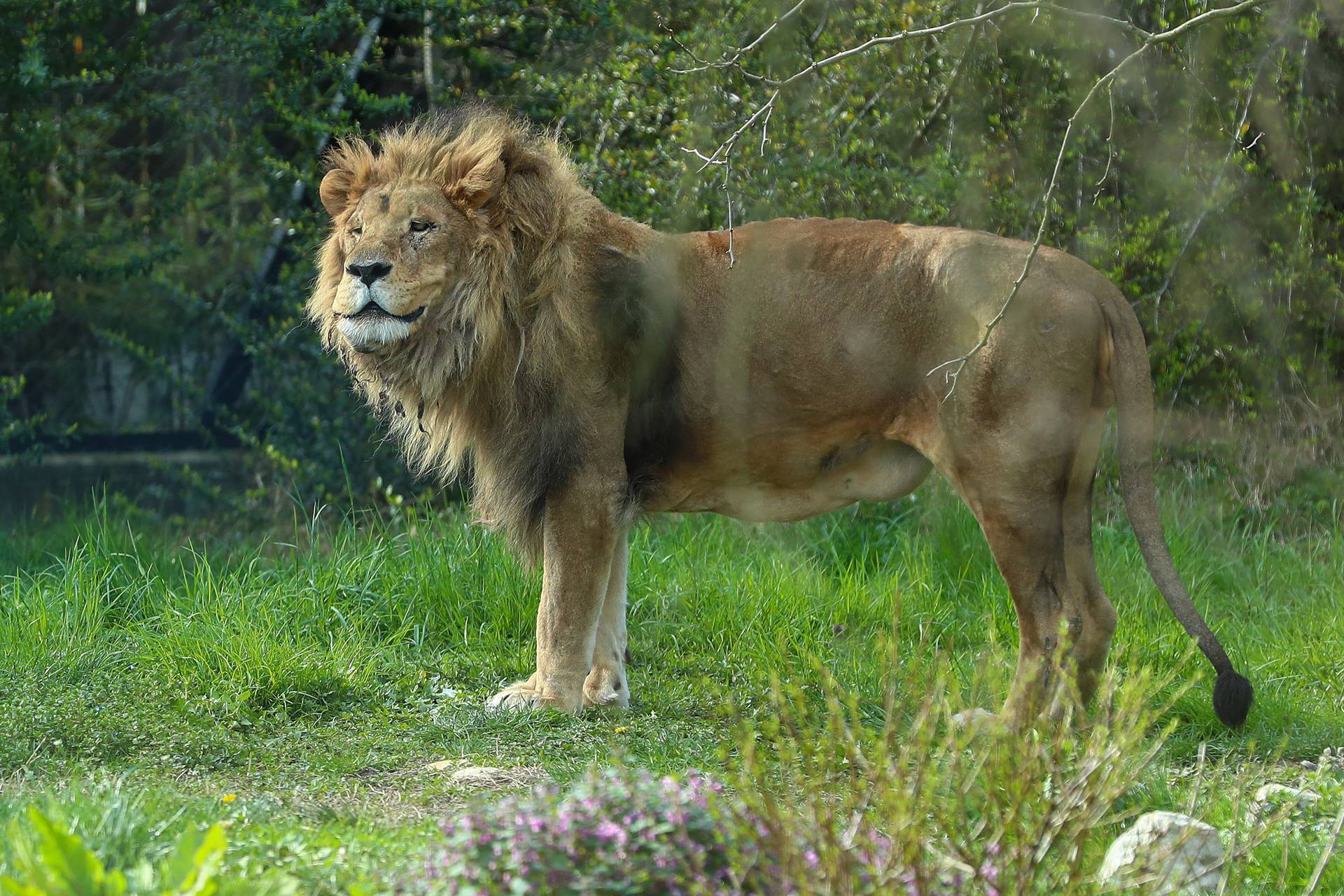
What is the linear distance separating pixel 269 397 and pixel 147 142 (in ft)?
5.73

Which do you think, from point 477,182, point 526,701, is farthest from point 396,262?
point 526,701

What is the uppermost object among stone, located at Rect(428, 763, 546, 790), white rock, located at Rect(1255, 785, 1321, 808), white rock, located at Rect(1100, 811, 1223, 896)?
white rock, located at Rect(1100, 811, 1223, 896)

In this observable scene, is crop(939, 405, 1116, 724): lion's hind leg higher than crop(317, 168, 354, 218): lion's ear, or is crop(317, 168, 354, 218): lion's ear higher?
crop(317, 168, 354, 218): lion's ear

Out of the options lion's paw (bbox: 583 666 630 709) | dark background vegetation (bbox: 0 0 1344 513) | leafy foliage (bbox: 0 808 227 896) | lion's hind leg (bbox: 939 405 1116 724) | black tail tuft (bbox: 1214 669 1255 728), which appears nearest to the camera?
leafy foliage (bbox: 0 808 227 896)

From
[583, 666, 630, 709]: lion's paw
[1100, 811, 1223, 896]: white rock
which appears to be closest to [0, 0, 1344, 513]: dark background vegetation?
[583, 666, 630, 709]: lion's paw

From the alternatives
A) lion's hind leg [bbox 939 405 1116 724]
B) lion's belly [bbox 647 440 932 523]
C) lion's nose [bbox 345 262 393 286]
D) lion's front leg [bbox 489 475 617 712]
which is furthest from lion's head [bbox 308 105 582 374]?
lion's hind leg [bbox 939 405 1116 724]

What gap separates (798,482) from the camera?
457 cm

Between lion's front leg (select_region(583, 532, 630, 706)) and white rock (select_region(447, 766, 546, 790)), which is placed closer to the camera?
white rock (select_region(447, 766, 546, 790))

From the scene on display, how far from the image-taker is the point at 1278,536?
266 inches

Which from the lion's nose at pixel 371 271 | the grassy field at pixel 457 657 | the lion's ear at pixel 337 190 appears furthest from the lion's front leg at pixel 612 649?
the lion's ear at pixel 337 190

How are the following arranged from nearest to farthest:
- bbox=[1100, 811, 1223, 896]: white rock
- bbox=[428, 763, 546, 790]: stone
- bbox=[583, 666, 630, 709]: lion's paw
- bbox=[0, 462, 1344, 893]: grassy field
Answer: bbox=[1100, 811, 1223, 896]: white rock
bbox=[0, 462, 1344, 893]: grassy field
bbox=[428, 763, 546, 790]: stone
bbox=[583, 666, 630, 709]: lion's paw

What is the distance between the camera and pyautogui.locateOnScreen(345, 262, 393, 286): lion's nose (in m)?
4.24

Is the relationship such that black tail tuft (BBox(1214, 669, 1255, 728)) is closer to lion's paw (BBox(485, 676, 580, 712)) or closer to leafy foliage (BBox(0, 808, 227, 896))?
lion's paw (BBox(485, 676, 580, 712))

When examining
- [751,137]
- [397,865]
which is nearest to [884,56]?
[751,137]
